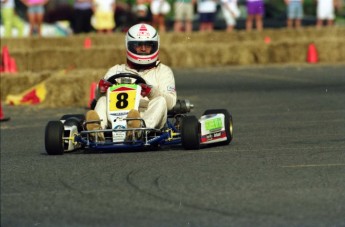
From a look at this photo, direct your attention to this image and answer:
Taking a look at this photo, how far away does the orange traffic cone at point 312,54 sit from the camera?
2619 cm

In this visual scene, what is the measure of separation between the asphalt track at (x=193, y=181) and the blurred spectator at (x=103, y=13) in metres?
14.1

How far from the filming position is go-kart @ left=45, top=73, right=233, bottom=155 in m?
10.8

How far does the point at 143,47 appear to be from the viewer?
39.5 ft

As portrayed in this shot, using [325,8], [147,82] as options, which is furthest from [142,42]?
[325,8]

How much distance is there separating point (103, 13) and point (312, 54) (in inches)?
219

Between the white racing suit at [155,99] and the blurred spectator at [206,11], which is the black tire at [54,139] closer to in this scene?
the white racing suit at [155,99]

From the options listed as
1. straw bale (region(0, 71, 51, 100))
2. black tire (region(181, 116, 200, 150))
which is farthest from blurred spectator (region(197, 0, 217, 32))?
black tire (region(181, 116, 200, 150))

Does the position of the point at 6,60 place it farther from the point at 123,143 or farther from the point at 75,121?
the point at 123,143

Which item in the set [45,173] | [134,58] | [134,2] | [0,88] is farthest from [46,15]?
[45,173]

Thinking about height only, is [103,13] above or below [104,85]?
below

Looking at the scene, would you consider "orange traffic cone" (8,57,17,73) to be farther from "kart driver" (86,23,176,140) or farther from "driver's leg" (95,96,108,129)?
"driver's leg" (95,96,108,129)

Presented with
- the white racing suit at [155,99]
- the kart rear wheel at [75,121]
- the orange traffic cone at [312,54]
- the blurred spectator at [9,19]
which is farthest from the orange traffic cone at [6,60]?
the kart rear wheel at [75,121]

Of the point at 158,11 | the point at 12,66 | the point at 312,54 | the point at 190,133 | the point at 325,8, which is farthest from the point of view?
the point at 325,8

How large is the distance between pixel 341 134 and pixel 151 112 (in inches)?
92.1
